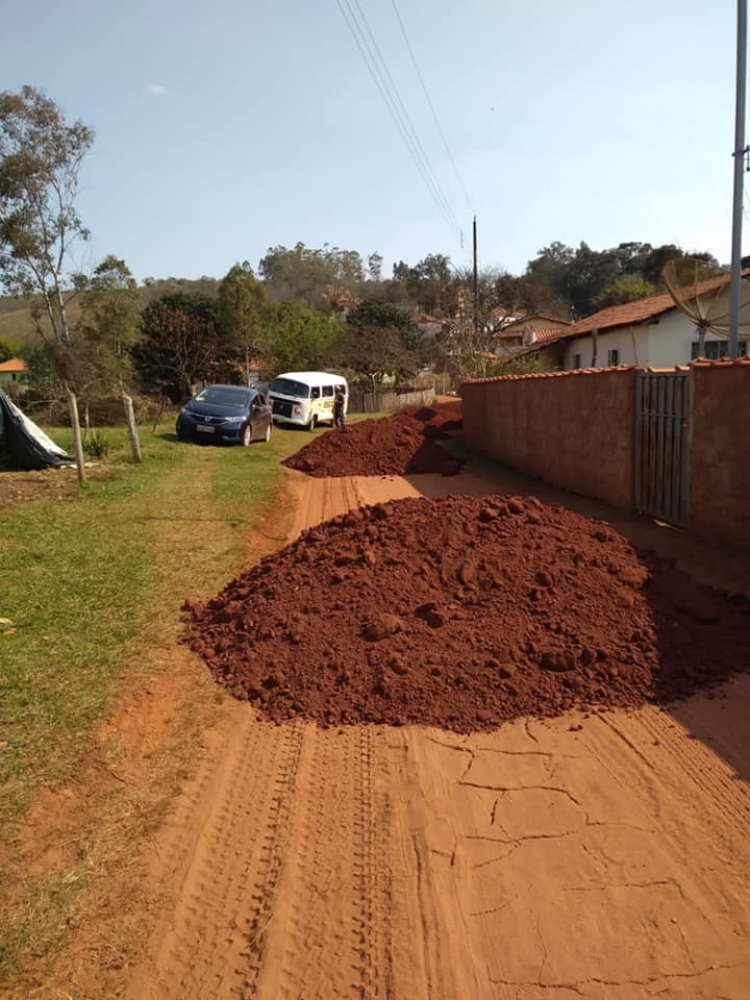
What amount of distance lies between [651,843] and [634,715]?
1261 mm

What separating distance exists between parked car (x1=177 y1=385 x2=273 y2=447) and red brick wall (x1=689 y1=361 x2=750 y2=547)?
46.6ft

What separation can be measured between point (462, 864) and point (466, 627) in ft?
7.16

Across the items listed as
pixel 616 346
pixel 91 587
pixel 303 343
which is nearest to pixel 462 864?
pixel 91 587

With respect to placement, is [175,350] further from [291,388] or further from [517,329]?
[517,329]

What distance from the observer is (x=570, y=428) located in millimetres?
11820

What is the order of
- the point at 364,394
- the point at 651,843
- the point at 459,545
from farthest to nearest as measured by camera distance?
the point at 364,394 → the point at 459,545 → the point at 651,843

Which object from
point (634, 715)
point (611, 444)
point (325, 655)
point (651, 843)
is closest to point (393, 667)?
point (325, 655)

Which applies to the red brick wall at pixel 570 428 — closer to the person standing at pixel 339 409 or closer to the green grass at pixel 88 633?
the green grass at pixel 88 633

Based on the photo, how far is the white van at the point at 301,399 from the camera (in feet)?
90.5

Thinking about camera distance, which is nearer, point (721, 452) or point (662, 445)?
point (721, 452)

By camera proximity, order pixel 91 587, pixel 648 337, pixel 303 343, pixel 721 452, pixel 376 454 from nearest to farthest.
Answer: pixel 91 587 < pixel 721 452 < pixel 376 454 < pixel 648 337 < pixel 303 343

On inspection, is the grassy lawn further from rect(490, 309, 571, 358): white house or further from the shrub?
rect(490, 309, 571, 358): white house

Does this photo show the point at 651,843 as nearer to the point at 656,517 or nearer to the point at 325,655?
the point at 325,655

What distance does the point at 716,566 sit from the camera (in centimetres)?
721
